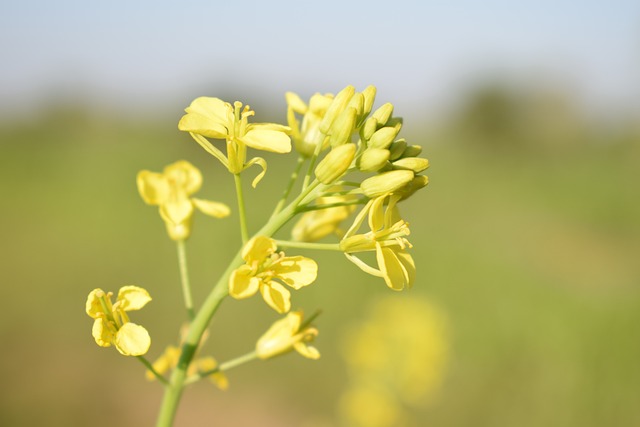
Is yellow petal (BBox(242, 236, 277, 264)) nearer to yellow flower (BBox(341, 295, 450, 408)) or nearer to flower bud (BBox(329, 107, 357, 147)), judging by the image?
flower bud (BBox(329, 107, 357, 147))

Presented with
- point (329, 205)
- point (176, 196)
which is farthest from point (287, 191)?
point (176, 196)

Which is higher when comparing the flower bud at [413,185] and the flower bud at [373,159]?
the flower bud at [373,159]

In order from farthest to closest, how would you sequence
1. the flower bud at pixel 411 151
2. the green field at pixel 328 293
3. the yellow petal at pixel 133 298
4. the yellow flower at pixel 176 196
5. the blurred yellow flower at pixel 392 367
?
1. the green field at pixel 328 293
2. the blurred yellow flower at pixel 392 367
3. the yellow flower at pixel 176 196
4. the flower bud at pixel 411 151
5. the yellow petal at pixel 133 298

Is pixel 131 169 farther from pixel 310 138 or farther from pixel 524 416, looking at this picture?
pixel 310 138

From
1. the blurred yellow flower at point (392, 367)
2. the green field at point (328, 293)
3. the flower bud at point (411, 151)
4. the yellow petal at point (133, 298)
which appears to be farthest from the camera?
the green field at point (328, 293)

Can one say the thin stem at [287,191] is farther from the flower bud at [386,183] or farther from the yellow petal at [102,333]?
the yellow petal at [102,333]

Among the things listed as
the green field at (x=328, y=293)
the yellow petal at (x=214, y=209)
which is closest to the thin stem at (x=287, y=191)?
the yellow petal at (x=214, y=209)

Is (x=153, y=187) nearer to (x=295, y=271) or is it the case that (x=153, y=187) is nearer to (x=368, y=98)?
(x=295, y=271)
